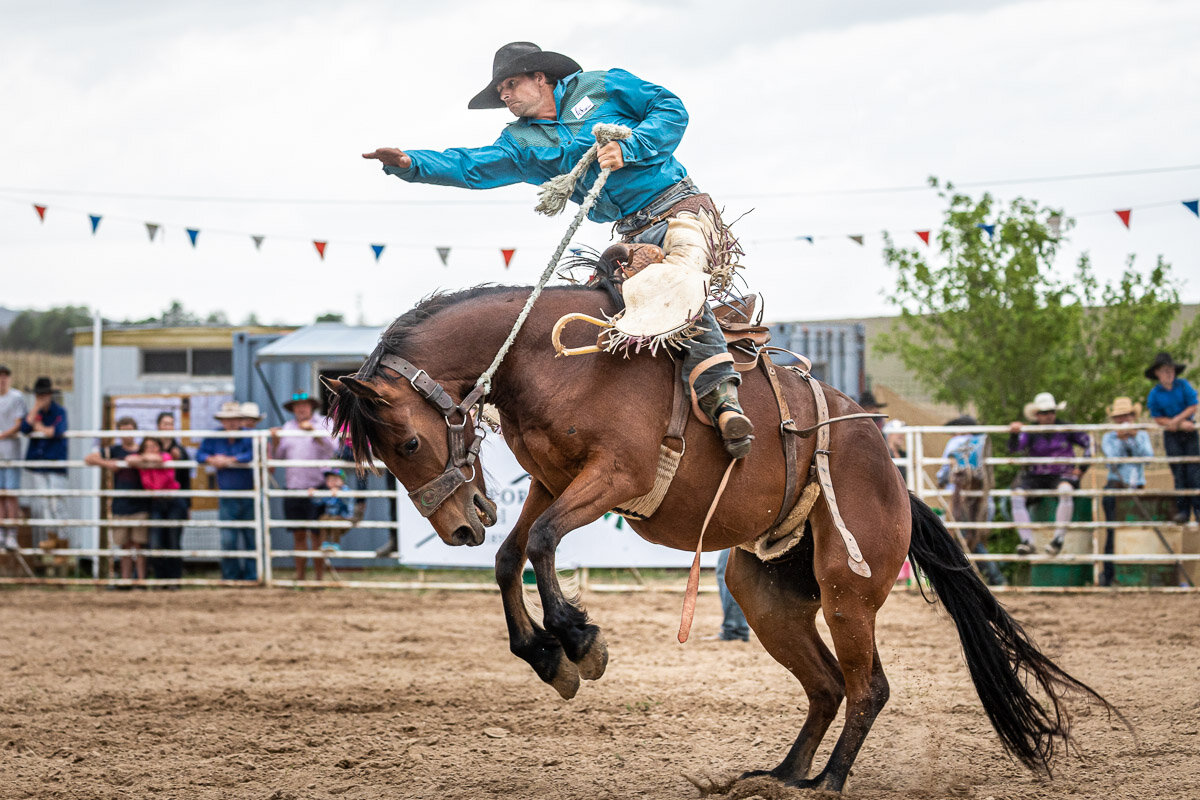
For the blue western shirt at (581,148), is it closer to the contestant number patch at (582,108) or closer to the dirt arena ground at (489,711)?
the contestant number patch at (582,108)

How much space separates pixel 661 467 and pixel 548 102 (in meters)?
1.44

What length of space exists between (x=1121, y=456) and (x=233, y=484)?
851cm

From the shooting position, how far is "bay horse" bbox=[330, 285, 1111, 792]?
11.8ft

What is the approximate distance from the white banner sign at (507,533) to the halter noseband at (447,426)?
5.61 m

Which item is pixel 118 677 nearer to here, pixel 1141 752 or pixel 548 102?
pixel 548 102

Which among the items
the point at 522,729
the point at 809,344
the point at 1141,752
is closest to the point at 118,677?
the point at 522,729

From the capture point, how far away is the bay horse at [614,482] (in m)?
3.59

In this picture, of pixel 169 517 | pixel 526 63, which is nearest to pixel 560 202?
pixel 526 63

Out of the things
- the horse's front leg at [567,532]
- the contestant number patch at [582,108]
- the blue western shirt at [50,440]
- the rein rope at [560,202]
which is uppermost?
the contestant number patch at [582,108]

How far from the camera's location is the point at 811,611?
14.4 ft

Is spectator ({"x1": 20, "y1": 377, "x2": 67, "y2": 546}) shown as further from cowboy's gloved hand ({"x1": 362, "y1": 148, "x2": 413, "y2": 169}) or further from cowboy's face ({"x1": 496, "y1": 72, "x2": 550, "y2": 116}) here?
cowboy's face ({"x1": 496, "y1": 72, "x2": 550, "y2": 116})

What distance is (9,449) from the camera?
11.0 metres

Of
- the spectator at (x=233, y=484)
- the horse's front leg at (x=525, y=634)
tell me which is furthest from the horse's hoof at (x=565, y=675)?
the spectator at (x=233, y=484)

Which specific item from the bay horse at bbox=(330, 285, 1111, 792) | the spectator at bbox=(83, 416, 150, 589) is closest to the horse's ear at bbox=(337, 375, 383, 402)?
the bay horse at bbox=(330, 285, 1111, 792)
